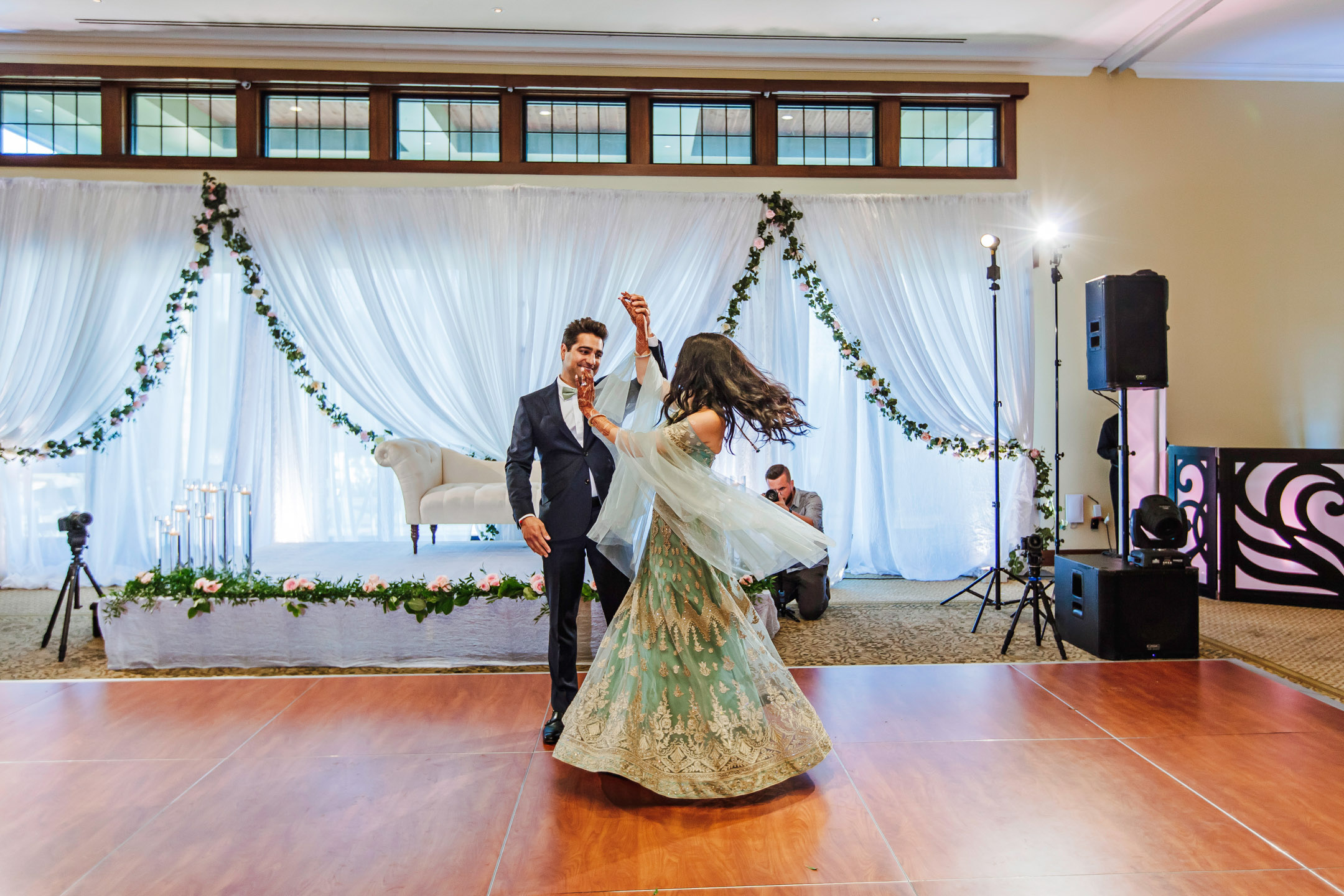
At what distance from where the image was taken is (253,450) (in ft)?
20.5

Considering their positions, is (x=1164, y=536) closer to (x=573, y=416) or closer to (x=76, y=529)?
(x=573, y=416)

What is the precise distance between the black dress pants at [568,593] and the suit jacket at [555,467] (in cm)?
5

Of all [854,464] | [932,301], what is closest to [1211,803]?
[854,464]

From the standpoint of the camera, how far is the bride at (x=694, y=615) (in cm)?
256

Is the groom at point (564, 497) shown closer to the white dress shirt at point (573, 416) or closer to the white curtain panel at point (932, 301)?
the white dress shirt at point (573, 416)

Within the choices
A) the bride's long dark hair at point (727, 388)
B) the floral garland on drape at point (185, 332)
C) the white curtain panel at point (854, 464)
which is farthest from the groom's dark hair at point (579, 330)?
the floral garland on drape at point (185, 332)

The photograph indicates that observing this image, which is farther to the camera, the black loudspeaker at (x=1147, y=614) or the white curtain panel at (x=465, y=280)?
the white curtain panel at (x=465, y=280)

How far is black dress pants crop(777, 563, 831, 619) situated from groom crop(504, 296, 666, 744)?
212 centimetres

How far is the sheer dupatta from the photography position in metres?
2.68

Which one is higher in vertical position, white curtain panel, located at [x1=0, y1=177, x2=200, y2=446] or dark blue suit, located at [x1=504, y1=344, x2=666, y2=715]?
white curtain panel, located at [x1=0, y1=177, x2=200, y2=446]

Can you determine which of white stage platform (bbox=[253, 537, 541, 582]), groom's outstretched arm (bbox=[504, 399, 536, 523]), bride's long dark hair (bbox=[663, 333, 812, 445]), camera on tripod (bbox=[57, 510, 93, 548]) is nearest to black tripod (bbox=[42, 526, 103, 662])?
camera on tripod (bbox=[57, 510, 93, 548])

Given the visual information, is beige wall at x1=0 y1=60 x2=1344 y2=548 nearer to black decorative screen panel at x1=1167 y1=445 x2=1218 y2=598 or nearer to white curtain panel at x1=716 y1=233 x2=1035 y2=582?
black decorative screen panel at x1=1167 y1=445 x2=1218 y2=598

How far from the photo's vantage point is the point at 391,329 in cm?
623

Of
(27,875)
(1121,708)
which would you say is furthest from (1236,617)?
(27,875)
